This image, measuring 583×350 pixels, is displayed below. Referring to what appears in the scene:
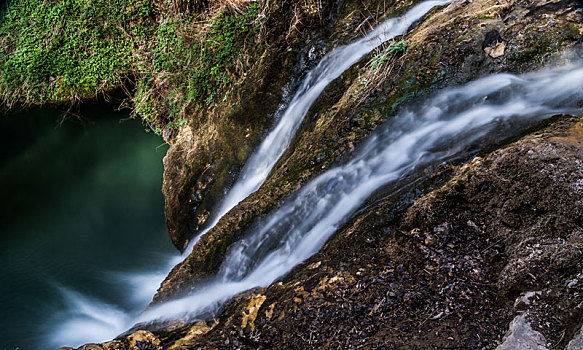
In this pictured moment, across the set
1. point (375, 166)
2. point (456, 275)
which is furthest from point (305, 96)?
point (456, 275)

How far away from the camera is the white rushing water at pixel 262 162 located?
468 centimetres

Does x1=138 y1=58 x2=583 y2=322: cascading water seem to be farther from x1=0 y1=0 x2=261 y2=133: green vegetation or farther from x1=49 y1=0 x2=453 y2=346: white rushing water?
x1=0 y1=0 x2=261 y2=133: green vegetation

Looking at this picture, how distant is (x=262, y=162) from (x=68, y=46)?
21.6ft

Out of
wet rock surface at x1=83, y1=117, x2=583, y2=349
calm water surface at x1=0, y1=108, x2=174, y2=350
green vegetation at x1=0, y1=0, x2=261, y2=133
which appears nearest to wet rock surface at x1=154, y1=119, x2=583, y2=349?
wet rock surface at x1=83, y1=117, x2=583, y2=349

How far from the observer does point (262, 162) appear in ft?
16.8

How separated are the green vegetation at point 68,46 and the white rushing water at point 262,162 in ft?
15.6

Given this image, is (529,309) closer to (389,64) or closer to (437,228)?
(437,228)

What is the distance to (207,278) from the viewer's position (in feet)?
12.2

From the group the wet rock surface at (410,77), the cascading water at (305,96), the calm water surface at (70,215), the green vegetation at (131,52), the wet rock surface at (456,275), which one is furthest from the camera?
the green vegetation at (131,52)

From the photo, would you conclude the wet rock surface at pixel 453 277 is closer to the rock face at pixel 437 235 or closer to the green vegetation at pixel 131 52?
the rock face at pixel 437 235

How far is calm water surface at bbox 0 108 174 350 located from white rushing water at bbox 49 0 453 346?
141mm

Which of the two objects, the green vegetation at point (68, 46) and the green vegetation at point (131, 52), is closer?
the green vegetation at point (131, 52)

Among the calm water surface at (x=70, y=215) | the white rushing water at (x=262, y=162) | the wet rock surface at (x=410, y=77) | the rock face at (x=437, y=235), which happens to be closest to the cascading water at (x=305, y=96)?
the white rushing water at (x=262, y=162)

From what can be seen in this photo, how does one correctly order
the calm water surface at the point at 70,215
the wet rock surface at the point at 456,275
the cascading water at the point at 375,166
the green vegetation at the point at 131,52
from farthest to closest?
the green vegetation at the point at 131,52 → the calm water surface at the point at 70,215 → the cascading water at the point at 375,166 → the wet rock surface at the point at 456,275
